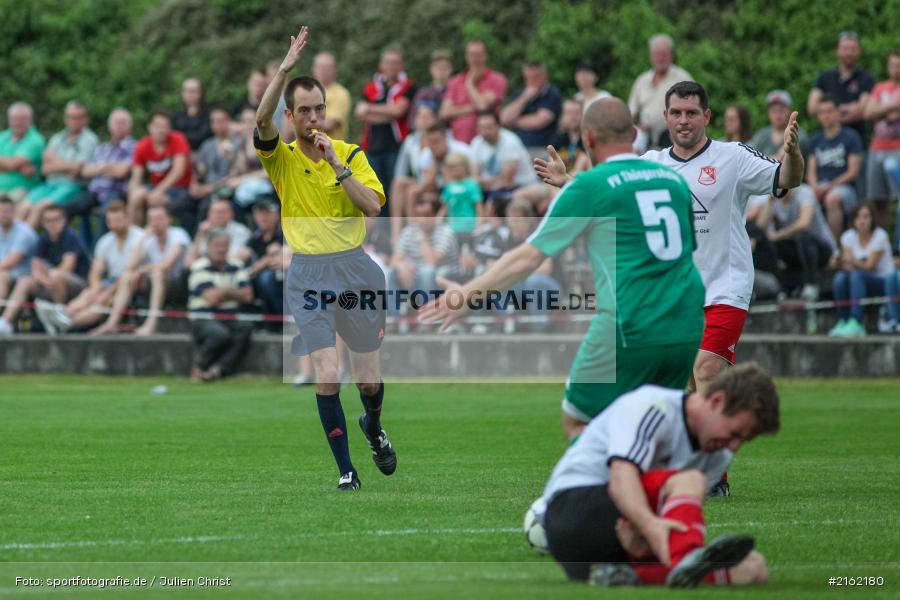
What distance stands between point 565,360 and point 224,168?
650 centimetres

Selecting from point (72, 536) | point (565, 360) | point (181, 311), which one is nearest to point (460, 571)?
point (72, 536)

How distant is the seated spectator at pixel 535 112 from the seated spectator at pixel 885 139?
445cm

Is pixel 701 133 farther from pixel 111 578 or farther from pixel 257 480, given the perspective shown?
pixel 111 578

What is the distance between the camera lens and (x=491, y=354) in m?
20.3

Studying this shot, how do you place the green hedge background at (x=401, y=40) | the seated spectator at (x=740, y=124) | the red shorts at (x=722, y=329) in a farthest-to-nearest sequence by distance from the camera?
1. the green hedge background at (x=401, y=40)
2. the seated spectator at (x=740, y=124)
3. the red shorts at (x=722, y=329)

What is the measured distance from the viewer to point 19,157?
23359 millimetres

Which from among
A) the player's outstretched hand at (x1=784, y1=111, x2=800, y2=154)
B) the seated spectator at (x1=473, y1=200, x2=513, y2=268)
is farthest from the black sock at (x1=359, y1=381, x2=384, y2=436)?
the seated spectator at (x1=473, y1=200, x2=513, y2=268)

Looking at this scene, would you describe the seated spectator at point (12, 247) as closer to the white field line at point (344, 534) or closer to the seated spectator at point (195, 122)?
the seated spectator at point (195, 122)

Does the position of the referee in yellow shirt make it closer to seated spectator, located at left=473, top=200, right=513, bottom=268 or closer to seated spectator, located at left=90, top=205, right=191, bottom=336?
seated spectator, located at left=473, top=200, right=513, bottom=268

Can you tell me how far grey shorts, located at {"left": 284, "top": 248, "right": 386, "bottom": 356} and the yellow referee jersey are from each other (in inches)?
4.3

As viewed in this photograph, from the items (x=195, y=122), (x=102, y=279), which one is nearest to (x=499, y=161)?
(x=195, y=122)

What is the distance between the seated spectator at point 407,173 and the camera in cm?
2116

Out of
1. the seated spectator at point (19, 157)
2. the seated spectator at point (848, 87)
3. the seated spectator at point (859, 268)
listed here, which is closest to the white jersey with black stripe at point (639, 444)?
the seated spectator at point (859, 268)

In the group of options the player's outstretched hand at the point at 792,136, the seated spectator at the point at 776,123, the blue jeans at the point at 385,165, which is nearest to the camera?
the player's outstretched hand at the point at 792,136
